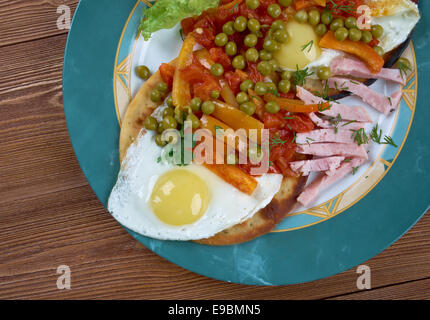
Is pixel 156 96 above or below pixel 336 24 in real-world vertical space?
below

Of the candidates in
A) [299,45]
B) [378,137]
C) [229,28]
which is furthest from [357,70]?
[229,28]

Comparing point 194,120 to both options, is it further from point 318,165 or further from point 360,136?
point 360,136

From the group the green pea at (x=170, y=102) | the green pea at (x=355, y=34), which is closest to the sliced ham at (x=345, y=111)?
the green pea at (x=355, y=34)

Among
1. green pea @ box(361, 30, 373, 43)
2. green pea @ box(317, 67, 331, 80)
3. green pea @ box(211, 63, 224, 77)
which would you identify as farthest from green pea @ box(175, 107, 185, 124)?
green pea @ box(361, 30, 373, 43)

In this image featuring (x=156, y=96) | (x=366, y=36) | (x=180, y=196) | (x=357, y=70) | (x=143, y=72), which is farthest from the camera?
(x=143, y=72)
